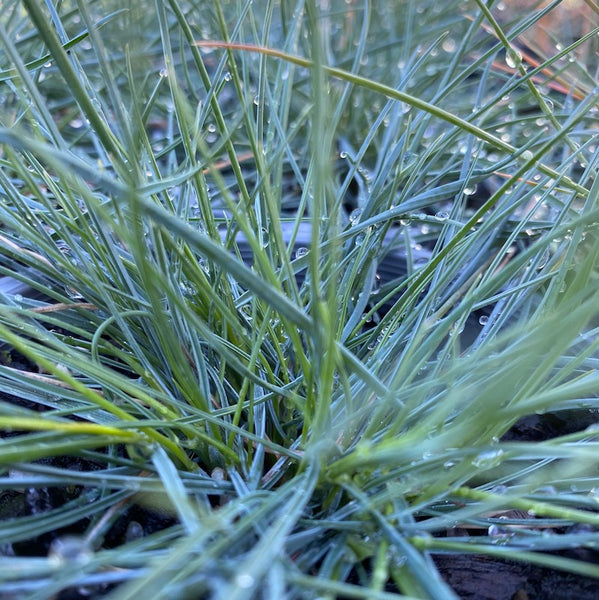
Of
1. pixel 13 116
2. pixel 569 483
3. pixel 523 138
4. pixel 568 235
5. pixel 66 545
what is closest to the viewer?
pixel 66 545

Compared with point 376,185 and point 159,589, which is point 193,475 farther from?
point 376,185

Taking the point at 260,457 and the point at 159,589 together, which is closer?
the point at 159,589

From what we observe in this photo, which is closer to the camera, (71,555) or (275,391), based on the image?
(71,555)

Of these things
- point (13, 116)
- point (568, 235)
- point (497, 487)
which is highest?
point (13, 116)

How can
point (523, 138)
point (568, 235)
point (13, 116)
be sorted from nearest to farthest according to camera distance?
point (568, 235) → point (13, 116) → point (523, 138)

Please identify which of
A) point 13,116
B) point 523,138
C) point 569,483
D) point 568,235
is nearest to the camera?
point 569,483

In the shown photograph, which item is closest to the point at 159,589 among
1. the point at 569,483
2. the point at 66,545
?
the point at 66,545

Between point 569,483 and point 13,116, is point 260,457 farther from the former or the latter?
point 13,116

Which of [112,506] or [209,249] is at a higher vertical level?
[209,249]

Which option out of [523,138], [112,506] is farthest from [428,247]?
[112,506]
